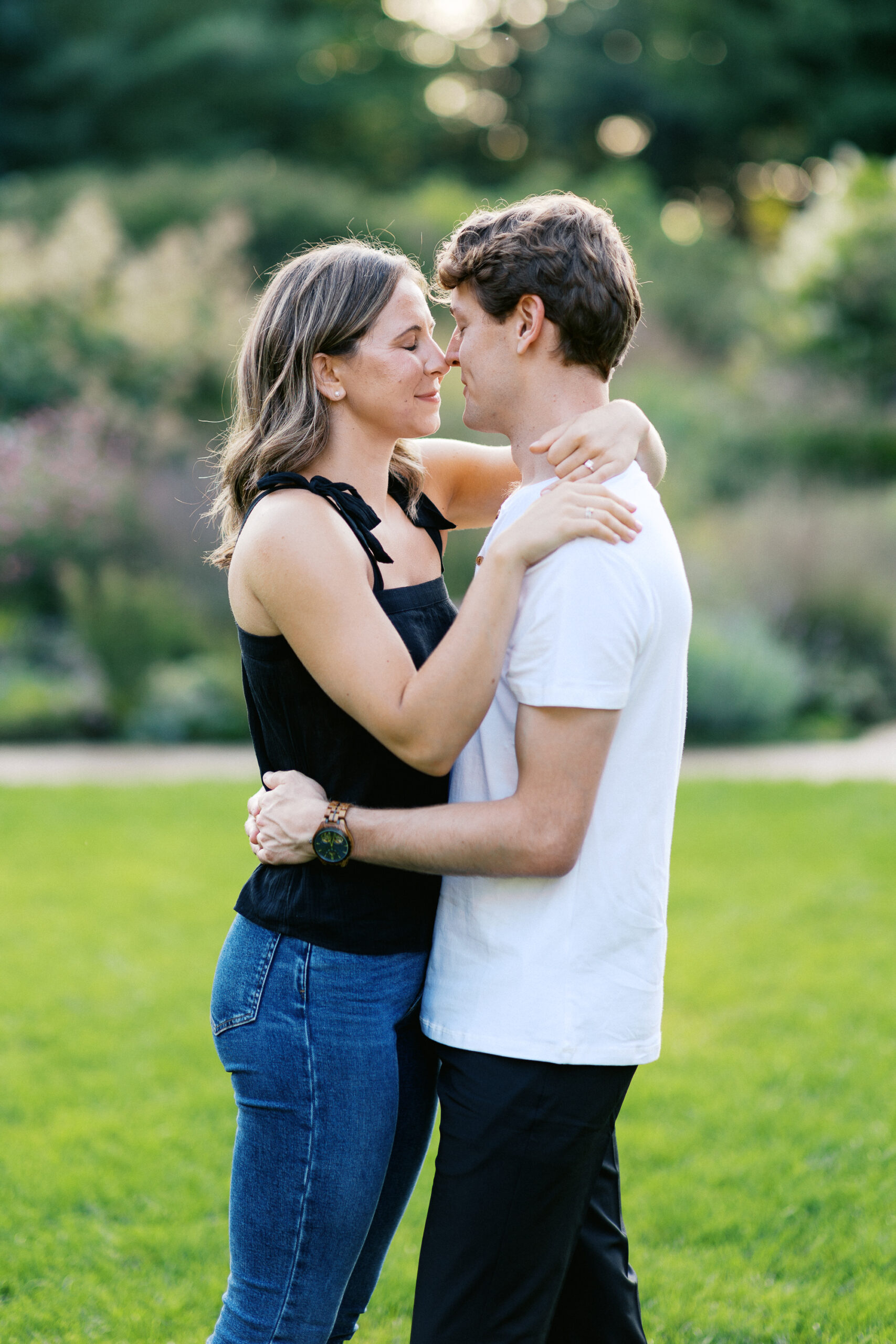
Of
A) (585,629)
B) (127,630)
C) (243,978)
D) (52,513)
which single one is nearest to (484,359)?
(585,629)

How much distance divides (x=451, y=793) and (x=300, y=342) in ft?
2.63

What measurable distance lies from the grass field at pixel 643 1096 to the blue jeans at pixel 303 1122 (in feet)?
3.46

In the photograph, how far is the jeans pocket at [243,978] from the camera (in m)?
1.97

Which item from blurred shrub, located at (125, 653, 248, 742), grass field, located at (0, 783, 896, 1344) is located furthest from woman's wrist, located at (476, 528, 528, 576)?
blurred shrub, located at (125, 653, 248, 742)

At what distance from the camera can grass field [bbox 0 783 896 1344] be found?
9.76 ft

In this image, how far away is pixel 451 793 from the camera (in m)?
2.07

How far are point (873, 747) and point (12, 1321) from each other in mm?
6906

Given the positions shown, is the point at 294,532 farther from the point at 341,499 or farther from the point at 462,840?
the point at 462,840

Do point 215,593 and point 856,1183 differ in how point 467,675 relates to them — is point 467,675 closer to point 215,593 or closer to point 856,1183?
point 856,1183

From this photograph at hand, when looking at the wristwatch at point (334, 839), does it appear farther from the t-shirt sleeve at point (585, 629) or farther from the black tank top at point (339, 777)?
the t-shirt sleeve at point (585, 629)

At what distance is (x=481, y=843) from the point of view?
1.82 metres

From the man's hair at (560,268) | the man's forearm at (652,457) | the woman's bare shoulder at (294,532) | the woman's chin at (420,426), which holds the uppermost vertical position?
the man's hair at (560,268)

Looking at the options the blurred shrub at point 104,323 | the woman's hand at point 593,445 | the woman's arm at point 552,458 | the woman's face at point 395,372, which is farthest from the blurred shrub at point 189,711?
the woman's hand at point 593,445

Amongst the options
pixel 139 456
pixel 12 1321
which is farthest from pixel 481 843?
pixel 139 456
